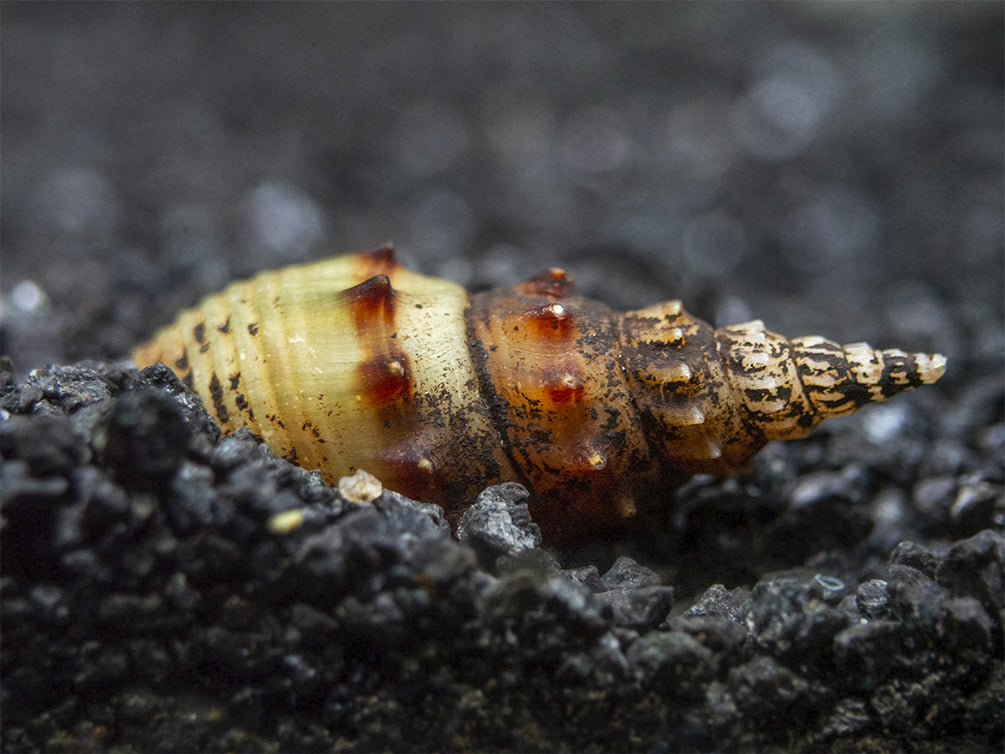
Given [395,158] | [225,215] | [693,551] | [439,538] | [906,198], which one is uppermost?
[395,158]

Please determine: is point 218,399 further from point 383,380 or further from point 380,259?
point 380,259

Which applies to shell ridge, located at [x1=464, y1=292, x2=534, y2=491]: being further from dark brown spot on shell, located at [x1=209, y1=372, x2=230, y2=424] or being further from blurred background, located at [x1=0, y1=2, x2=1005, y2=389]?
blurred background, located at [x1=0, y1=2, x2=1005, y2=389]

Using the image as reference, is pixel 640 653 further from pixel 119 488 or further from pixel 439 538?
pixel 119 488

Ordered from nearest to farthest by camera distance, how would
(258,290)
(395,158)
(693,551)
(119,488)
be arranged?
(119,488) → (258,290) → (693,551) → (395,158)

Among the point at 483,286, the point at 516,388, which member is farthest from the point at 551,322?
the point at 483,286

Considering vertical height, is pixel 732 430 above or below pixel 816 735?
above

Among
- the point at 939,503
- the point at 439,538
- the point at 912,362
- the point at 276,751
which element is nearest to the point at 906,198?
the point at 939,503

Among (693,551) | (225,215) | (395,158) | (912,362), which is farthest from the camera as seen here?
(395,158)
